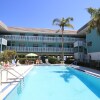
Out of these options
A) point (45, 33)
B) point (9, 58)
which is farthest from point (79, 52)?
point (9, 58)

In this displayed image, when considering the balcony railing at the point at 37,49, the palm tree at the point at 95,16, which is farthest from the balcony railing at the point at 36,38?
the palm tree at the point at 95,16

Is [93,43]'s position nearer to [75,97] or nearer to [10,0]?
[10,0]

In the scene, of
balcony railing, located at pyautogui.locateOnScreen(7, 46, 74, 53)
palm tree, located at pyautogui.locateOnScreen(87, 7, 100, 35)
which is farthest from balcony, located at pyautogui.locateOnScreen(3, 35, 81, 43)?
palm tree, located at pyautogui.locateOnScreen(87, 7, 100, 35)

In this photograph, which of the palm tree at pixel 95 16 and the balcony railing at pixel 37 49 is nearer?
the palm tree at pixel 95 16

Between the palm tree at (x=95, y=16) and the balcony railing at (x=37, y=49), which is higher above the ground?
the palm tree at (x=95, y=16)

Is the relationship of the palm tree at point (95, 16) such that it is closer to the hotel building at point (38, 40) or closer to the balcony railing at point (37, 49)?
the hotel building at point (38, 40)

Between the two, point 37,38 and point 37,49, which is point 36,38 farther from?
point 37,49

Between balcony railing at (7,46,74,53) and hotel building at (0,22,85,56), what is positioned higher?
hotel building at (0,22,85,56)

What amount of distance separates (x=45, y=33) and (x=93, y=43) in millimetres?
15135

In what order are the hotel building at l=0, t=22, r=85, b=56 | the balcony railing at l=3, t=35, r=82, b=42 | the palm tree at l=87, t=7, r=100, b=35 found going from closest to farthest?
the palm tree at l=87, t=7, r=100, b=35 → the balcony railing at l=3, t=35, r=82, b=42 → the hotel building at l=0, t=22, r=85, b=56

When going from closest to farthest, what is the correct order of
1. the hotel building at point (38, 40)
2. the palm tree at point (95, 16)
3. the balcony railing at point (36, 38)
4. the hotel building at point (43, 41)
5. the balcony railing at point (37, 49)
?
the palm tree at point (95, 16), the hotel building at point (43, 41), the balcony railing at point (36, 38), the balcony railing at point (37, 49), the hotel building at point (38, 40)

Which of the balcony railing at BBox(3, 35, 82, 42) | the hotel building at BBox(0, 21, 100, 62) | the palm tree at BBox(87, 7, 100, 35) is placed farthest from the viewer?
the balcony railing at BBox(3, 35, 82, 42)

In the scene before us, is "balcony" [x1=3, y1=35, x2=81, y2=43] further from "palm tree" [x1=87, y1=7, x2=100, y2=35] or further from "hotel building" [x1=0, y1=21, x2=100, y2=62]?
"palm tree" [x1=87, y1=7, x2=100, y2=35]

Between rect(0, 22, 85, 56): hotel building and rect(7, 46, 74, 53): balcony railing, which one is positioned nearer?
rect(7, 46, 74, 53): balcony railing
